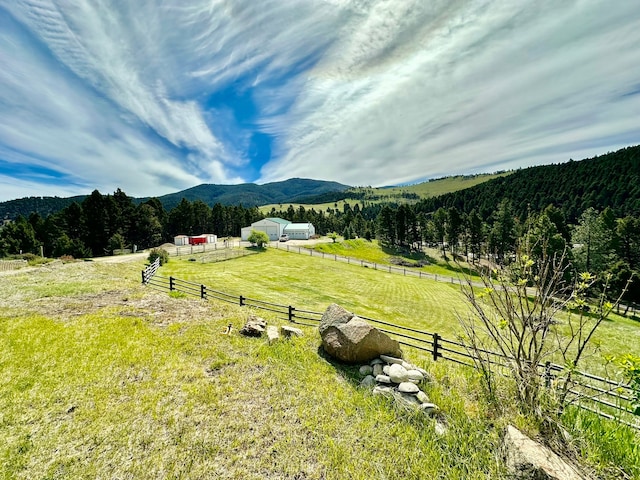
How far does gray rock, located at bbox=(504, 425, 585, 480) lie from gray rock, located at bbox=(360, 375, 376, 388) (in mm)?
3376

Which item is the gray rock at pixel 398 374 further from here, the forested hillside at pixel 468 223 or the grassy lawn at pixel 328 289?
the grassy lawn at pixel 328 289

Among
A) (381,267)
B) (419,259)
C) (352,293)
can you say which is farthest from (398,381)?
(419,259)

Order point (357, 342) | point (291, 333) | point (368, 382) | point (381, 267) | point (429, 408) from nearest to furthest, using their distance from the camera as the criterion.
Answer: point (429, 408), point (368, 382), point (357, 342), point (291, 333), point (381, 267)

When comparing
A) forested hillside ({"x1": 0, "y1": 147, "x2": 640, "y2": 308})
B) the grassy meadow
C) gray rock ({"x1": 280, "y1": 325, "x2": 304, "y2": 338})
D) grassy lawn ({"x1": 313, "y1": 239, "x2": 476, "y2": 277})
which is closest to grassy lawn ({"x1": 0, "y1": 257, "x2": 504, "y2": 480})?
the grassy meadow

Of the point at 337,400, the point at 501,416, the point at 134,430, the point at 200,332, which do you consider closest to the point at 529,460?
the point at 501,416

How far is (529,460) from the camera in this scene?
12.5ft

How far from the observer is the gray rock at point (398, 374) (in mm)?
6887

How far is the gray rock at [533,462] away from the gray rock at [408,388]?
7.29 feet

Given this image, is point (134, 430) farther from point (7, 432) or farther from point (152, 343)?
point (152, 343)

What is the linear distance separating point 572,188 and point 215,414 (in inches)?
6520

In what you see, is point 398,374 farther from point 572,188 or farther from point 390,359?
point 572,188

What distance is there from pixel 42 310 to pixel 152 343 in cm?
804

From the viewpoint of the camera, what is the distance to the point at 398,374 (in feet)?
22.8

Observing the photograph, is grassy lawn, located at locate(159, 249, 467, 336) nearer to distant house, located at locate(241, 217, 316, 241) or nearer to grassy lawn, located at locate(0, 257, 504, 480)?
grassy lawn, located at locate(0, 257, 504, 480)
